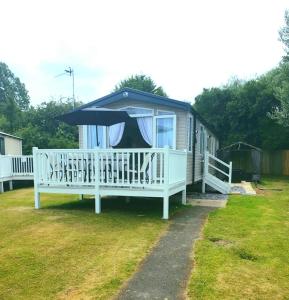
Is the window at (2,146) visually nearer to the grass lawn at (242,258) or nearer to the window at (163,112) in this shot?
the window at (163,112)

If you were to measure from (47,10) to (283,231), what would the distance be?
9.54 m

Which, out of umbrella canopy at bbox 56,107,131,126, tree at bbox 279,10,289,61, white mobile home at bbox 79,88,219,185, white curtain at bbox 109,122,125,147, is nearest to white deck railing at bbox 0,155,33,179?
white mobile home at bbox 79,88,219,185

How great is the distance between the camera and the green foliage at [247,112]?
1989 centimetres

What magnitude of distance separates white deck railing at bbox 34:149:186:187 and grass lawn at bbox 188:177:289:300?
1515 mm

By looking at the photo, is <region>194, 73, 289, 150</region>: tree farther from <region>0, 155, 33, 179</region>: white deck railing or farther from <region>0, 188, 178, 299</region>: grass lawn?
<region>0, 188, 178, 299</region>: grass lawn

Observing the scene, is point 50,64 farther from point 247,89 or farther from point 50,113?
point 247,89

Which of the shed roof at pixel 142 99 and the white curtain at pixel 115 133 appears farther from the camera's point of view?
the white curtain at pixel 115 133

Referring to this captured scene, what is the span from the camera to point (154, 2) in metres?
9.12

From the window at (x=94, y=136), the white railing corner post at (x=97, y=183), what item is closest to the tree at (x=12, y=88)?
the window at (x=94, y=136)

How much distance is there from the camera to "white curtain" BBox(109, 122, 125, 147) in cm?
932

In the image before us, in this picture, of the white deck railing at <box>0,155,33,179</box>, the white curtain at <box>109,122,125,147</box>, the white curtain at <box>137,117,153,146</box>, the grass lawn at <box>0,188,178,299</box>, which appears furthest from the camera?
the white deck railing at <box>0,155,33,179</box>

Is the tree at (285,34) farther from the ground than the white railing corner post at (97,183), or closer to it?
farther from the ground

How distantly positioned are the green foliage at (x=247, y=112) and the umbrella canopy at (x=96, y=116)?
42.9ft

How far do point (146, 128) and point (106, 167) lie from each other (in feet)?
9.47
